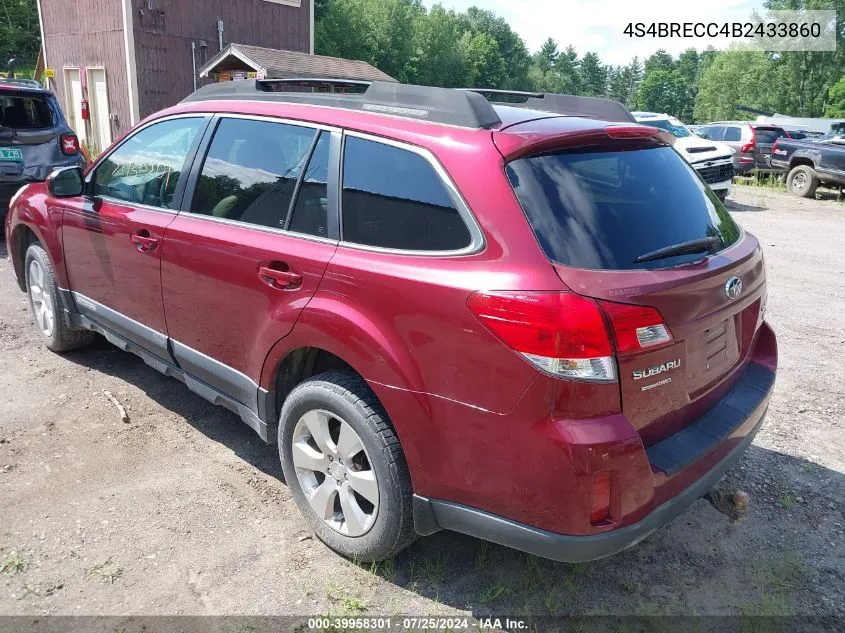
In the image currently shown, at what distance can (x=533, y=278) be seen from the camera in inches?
85.4

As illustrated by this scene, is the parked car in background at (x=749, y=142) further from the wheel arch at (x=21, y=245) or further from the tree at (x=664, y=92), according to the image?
the tree at (x=664, y=92)

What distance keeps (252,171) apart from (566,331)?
1.83 metres

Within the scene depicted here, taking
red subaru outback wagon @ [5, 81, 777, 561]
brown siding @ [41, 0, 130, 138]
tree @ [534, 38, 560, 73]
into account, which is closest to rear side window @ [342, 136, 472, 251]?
red subaru outback wagon @ [5, 81, 777, 561]

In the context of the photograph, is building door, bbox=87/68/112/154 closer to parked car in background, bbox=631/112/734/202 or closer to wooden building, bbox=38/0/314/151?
wooden building, bbox=38/0/314/151

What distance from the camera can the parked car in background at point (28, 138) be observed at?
776cm

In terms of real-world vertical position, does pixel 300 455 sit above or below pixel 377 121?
below

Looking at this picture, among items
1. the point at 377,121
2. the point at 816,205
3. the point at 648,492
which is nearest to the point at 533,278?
the point at 648,492

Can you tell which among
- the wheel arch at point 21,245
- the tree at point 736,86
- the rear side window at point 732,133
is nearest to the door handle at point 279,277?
the wheel arch at point 21,245

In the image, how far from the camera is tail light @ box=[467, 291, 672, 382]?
2111 millimetres

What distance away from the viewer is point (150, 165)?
12.6 feet

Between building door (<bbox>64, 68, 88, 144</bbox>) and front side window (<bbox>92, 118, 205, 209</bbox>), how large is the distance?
17312 millimetres

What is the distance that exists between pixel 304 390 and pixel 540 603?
1.29 m

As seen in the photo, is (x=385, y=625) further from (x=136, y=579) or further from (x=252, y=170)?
(x=252, y=170)

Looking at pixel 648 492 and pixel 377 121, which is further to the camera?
pixel 377 121
